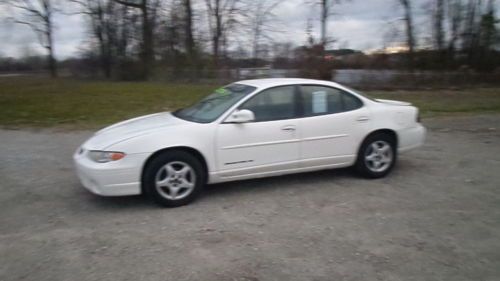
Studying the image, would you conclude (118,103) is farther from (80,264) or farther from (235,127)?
(80,264)

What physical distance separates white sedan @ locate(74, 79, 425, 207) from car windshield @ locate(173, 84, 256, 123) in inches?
0.7

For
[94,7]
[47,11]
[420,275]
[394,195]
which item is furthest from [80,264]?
[47,11]

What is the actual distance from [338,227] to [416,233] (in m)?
0.72

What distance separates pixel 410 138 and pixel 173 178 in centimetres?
340

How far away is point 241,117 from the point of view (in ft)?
15.5

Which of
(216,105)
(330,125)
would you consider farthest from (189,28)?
(330,125)

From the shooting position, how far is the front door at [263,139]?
15.5 ft

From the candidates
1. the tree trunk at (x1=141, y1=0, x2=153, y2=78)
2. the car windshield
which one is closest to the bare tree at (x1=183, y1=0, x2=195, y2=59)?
the tree trunk at (x1=141, y1=0, x2=153, y2=78)

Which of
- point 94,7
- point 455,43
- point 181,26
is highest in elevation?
point 94,7

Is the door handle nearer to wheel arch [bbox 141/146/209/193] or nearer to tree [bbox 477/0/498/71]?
wheel arch [bbox 141/146/209/193]

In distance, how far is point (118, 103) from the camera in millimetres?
15156

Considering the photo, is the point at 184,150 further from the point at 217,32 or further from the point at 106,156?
the point at 217,32

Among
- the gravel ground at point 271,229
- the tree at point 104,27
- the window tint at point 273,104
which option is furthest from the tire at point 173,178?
the tree at point 104,27

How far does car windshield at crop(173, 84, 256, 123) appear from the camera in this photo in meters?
4.90
